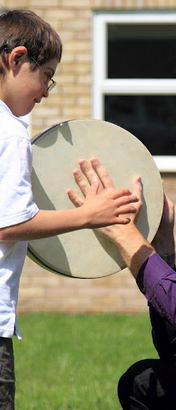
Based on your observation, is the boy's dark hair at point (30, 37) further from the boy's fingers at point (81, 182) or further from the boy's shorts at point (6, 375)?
the boy's shorts at point (6, 375)

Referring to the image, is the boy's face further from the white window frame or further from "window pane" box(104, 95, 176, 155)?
"window pane" box(104, 95, 176, 155)

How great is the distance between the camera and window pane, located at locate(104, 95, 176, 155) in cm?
973

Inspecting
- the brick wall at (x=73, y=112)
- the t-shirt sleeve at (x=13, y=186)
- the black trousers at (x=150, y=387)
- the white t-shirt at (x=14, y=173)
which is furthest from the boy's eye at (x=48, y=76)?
the brick wall at (x=73, y=112)

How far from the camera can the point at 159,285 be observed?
349 centimetres

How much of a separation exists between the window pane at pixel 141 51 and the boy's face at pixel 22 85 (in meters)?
5.90

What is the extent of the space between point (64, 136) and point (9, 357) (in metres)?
0.84

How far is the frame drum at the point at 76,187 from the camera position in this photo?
3850 mm

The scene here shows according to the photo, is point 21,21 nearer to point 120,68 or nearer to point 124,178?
point 124,178

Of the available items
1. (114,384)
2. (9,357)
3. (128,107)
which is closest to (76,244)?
(9,357)

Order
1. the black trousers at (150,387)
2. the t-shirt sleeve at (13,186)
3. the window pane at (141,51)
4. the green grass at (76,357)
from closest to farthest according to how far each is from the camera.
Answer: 1. the t-shirt sleeve at (13,186)
2. the black trousers at (150,387)
3. the green grass at (76,357)
4. the window pane at (141,51)

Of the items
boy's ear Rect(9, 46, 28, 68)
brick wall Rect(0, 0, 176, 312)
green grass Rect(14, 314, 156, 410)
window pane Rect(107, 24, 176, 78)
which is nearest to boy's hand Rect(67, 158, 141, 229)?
boy's ear Rect(9, 46, 28, 68)

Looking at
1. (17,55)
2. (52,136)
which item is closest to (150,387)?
(52,136)

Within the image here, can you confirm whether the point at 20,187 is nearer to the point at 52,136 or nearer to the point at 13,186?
the point at 13,186

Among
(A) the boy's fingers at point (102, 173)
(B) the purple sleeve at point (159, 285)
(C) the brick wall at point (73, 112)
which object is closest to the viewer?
(B) the purple sleeve at point (159, 285)
